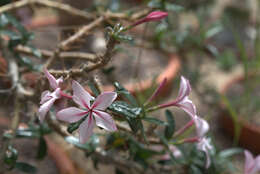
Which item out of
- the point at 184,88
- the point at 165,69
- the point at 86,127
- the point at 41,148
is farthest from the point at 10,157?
the point at 165,69

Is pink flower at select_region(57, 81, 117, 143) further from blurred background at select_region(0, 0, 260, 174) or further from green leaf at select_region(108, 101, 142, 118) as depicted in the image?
blurred background at select_region(0, 0, 260, 174)

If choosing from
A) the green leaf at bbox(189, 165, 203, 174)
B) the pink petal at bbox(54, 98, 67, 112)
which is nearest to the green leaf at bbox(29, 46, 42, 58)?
the pink petal at bbox(54, 98, 67, 112)

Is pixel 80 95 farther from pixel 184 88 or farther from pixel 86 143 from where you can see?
pixel 86 143

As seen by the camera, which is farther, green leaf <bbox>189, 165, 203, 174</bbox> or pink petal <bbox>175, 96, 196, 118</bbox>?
green leaf <bbox>189, 165, 203, 174</bbox>

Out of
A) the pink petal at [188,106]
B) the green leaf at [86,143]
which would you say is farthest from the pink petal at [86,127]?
the green leaf at [86,143]

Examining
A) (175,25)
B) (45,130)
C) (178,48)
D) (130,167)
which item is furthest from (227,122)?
(45,130)

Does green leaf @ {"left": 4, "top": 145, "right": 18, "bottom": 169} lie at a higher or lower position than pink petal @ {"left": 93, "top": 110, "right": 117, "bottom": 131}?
lower
